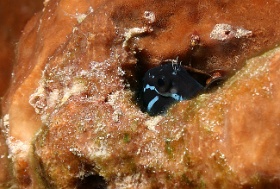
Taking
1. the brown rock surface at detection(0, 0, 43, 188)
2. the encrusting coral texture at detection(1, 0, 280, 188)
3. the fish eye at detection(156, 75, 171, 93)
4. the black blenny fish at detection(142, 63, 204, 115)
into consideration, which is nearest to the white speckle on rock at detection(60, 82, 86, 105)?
the encrusting coral texture at detection(1, 0, 280, 188)

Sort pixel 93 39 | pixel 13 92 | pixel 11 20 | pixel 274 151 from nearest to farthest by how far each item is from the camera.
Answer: pixel 274 151 → pixel 93 39 → pixel 13 92 → pixel 11 20

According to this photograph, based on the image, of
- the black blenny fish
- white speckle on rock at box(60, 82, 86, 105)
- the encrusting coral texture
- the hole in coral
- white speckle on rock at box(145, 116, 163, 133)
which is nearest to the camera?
the encrusting coral texture

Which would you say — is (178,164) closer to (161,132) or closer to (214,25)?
(161,132)

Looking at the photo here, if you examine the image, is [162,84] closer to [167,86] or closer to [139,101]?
[167,86]

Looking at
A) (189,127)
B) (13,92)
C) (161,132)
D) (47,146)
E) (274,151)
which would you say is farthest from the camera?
(13,92)

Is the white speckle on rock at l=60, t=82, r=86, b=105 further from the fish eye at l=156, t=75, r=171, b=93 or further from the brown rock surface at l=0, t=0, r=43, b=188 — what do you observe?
the brown rock surface at l=0, t=0, r=43, b=188

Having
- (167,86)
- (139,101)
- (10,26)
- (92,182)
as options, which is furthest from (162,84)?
(10,26)

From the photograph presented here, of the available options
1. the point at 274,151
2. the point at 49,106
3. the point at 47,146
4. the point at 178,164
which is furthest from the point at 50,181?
the point at 274,151
